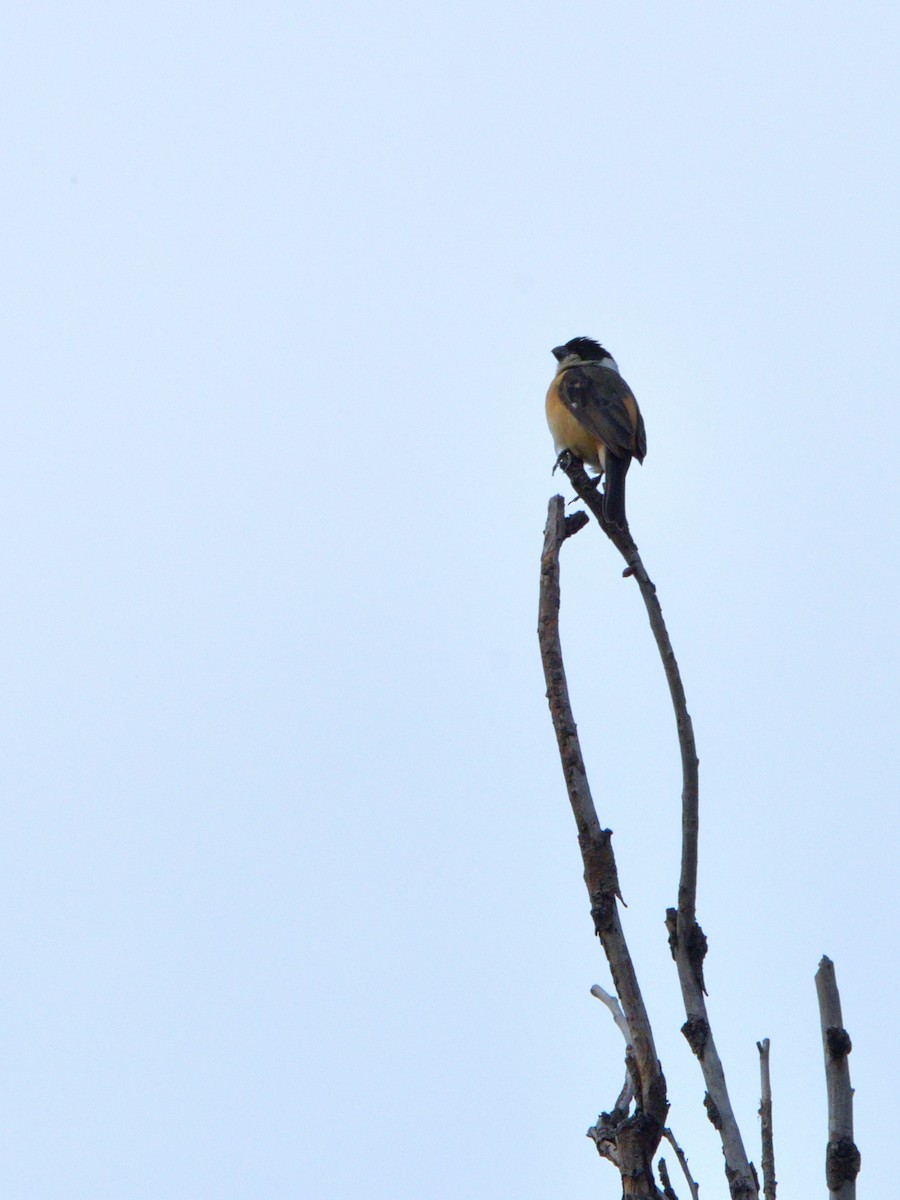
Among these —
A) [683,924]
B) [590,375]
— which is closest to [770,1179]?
[683,924]

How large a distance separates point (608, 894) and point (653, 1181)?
0.49 metres

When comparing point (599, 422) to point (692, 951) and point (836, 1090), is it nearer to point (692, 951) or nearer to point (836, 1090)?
point (692, 951)

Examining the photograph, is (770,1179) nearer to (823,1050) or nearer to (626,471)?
(823,1050)

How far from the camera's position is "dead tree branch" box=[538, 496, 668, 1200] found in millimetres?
2332

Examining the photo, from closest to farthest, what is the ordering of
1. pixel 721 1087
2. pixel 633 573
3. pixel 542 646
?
pixel 721 1087 < pixel 542 646 < pixel 633 573

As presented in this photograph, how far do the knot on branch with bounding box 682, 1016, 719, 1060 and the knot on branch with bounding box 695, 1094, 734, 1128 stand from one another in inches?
3.5

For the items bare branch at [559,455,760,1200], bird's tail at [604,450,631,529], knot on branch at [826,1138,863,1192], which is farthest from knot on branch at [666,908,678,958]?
bird's tail at [604,450,631,529]

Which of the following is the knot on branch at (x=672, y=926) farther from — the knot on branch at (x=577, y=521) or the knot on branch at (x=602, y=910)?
the knot on branch at (x=577, y=521)

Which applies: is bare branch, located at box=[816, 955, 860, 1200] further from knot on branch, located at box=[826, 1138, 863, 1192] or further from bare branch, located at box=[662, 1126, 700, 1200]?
bare branch, located at box=[662, 1126, 700, 1200]

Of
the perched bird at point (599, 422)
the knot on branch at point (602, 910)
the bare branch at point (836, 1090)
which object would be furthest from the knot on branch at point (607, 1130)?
the perched bird at point (599, 422)

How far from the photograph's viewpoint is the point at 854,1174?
2.07 meters

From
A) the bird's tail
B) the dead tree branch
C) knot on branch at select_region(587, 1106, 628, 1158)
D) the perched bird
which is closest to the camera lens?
the dead tree branch

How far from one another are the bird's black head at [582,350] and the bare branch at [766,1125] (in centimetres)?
736

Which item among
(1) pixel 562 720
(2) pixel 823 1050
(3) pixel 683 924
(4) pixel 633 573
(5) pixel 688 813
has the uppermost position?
(4) pixel 633 573
